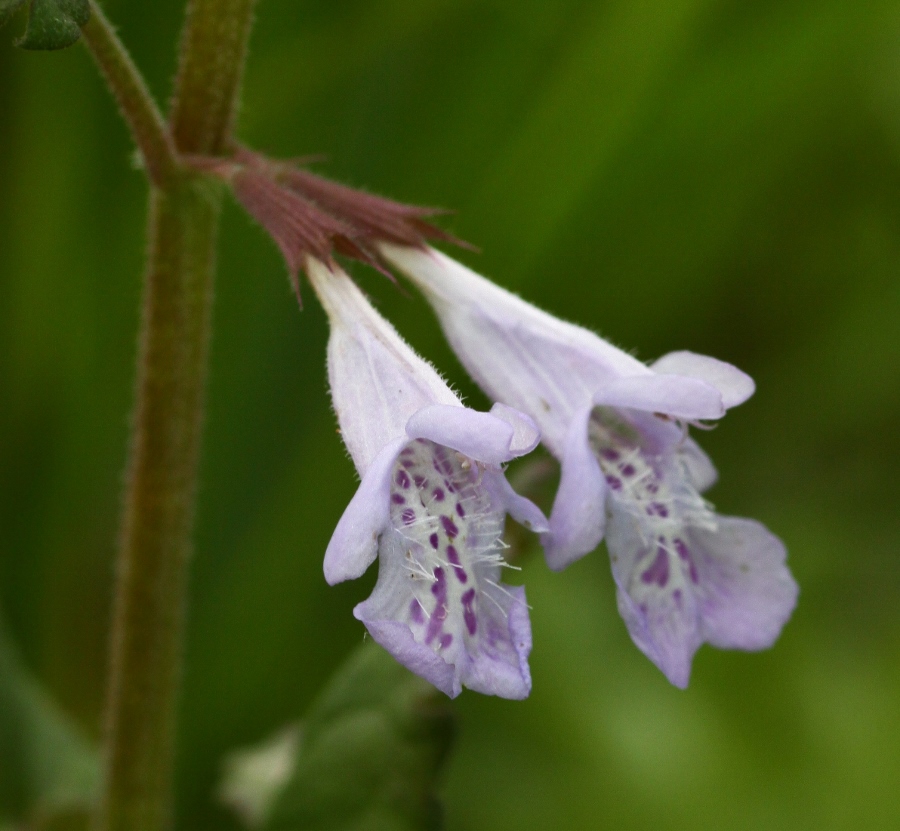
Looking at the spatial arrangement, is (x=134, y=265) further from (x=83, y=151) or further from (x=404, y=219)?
(x=404, y=219)

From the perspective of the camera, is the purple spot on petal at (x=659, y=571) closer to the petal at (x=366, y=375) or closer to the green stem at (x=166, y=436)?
the petal at (x=366, y=375)

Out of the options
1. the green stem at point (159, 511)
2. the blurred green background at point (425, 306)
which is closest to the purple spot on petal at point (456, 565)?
the green stem at point (159, 511)

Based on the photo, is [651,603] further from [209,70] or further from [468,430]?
[209,70]

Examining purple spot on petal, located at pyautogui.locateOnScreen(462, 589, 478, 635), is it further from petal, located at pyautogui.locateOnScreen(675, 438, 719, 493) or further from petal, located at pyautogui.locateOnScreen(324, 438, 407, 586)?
petal, located at pyautogui.locateOnScreen(675, 438, 719, 493)

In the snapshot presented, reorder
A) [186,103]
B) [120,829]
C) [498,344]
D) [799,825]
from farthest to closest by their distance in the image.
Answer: [799,825] < [120,829] < [186,103] < [498,344]

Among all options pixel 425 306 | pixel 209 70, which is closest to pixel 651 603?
pixel 209 70

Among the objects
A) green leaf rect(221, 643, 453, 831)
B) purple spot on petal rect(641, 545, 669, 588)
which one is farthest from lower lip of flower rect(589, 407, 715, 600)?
green leaf rect(221, 643, 453, 831)

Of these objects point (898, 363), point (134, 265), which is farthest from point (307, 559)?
point (898, 363)
